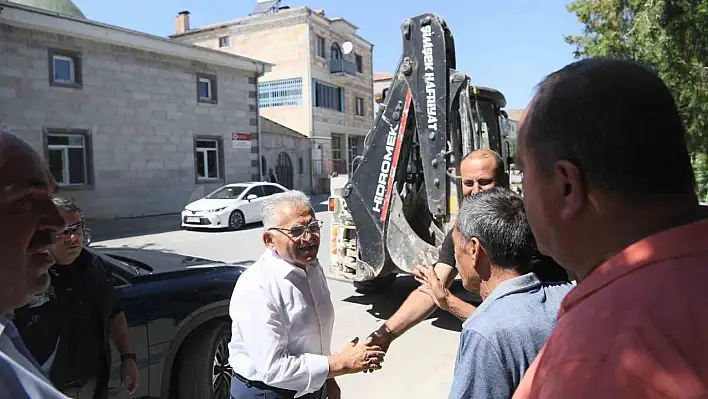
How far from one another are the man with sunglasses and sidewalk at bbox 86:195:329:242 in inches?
502

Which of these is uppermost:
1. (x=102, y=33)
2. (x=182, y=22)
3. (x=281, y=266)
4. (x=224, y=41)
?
(x=182, y=22)

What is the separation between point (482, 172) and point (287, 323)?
69.9 inches

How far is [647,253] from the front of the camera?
0.87m

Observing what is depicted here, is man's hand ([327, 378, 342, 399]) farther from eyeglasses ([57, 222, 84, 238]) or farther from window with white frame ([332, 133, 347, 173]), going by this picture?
→ window with white frame ([332, 133, 347, 173])

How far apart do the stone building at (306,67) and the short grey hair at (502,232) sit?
28.4 metres

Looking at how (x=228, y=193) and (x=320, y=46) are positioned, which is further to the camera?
(x=320, y=46)

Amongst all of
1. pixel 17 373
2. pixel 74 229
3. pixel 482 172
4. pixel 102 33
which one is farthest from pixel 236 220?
pixel 17 373

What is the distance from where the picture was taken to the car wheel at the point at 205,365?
373 cm

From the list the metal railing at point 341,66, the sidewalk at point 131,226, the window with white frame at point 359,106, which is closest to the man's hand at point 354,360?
the sidewalk at point 131,226

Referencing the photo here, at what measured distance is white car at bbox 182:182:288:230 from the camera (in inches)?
623

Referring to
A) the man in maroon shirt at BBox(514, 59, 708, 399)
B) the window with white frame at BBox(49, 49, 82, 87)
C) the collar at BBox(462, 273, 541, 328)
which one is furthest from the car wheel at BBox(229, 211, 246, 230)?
the man in maroon shirt at BBox(514, 59, 708, 399)

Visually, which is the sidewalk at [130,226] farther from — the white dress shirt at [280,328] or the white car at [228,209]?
the white dress shirt at [280,328]

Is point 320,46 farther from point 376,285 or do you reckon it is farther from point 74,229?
point 74,229

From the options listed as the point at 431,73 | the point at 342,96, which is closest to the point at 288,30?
the point at 342,96
